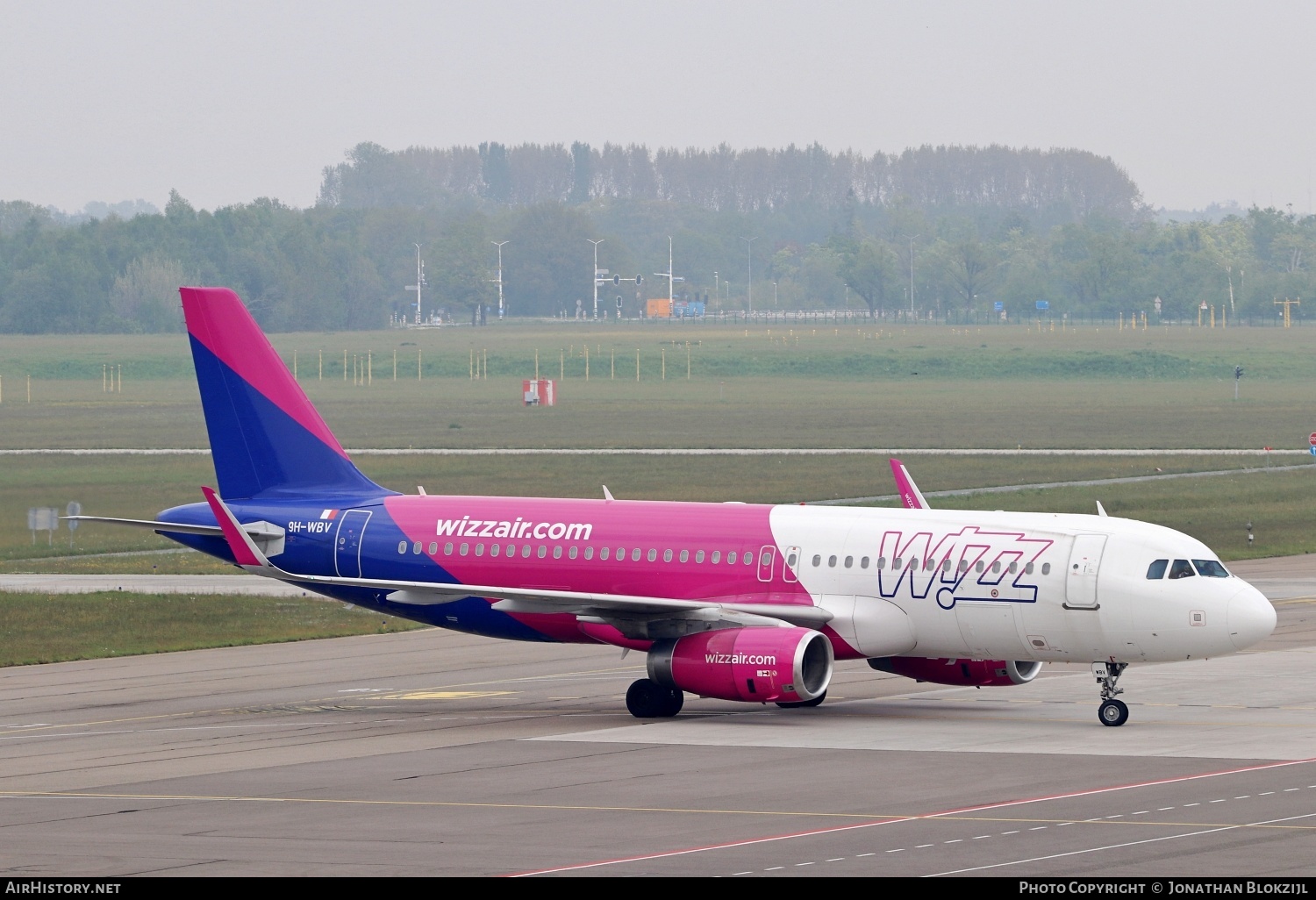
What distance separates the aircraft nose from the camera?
119ft

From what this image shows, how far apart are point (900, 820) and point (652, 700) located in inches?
465

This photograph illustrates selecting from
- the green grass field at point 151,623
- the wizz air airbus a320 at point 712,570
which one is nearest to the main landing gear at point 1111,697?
the wizz air airbus a320 at point 712,570

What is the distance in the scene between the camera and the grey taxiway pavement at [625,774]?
84.4 feet

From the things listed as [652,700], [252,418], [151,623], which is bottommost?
[151,623]

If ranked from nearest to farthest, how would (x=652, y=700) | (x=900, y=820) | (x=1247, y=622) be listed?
(x=900, y=820), (x=1247, y=622), (x=652, y=700)

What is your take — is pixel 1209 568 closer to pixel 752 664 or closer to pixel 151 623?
pixel 752 664

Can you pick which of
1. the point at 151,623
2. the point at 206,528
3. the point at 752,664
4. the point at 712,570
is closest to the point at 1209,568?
the point at 752,664

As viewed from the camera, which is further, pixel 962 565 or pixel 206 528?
pixel 206 528

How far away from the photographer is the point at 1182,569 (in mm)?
36938

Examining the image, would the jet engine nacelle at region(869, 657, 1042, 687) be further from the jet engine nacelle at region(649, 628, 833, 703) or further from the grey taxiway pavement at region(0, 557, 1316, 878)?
the jet engine nacelle at region(649, 628, 833, 703)

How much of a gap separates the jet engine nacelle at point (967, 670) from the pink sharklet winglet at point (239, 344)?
1383cm

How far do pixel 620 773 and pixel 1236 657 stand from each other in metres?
21.5

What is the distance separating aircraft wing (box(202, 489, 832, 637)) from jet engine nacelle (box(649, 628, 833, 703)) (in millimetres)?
509
